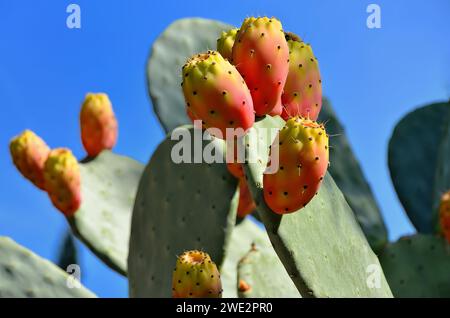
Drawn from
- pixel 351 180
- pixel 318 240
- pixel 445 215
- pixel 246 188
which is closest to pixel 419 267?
pixel 445 215

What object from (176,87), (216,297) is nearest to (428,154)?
(176,87)

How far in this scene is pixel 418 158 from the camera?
3.84 m

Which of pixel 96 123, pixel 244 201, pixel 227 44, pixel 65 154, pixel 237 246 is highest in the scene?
pixel 96 123

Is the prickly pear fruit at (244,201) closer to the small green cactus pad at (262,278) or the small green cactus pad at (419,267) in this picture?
the small green cactus pad at (262,278)

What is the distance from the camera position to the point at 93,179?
11.4ft

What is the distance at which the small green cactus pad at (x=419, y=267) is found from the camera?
3193 mm

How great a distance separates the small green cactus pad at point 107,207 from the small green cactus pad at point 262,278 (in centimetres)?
69

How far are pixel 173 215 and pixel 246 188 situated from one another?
388mm

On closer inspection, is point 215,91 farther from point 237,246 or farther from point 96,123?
point 96,123

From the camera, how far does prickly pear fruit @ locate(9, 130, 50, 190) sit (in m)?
3.39

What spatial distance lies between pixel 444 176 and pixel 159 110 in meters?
1.24

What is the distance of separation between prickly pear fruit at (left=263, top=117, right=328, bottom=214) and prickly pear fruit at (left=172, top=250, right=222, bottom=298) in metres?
0.19

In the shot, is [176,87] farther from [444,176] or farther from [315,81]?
[315,81]

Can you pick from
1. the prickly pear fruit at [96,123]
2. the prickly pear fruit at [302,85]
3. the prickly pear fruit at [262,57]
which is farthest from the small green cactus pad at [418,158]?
the prickly pear fruit at [262,57]
